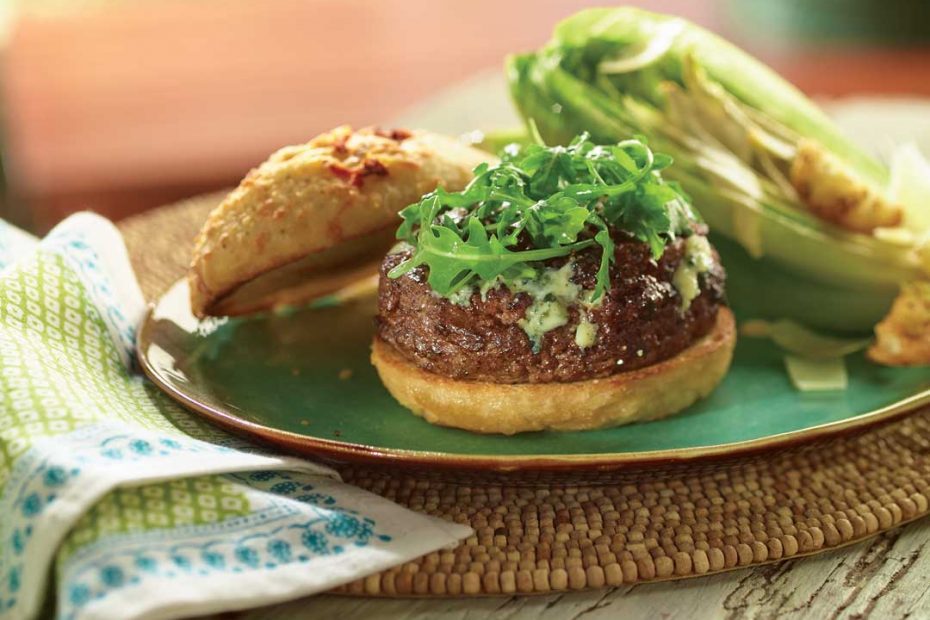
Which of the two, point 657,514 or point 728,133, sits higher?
point 728,133

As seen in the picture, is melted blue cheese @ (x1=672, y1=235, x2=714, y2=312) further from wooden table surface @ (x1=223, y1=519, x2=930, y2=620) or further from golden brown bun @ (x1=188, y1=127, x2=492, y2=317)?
wooden table surface @ (x1=223, y1=519, x2=930, y2=620)

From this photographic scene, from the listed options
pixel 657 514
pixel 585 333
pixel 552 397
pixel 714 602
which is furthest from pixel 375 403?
pixel 714 602

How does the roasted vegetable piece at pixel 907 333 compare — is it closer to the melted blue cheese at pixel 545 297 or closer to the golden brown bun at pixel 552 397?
the golden brown bun at pixel 552 397

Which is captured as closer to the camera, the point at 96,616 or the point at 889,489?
the point at 96,616

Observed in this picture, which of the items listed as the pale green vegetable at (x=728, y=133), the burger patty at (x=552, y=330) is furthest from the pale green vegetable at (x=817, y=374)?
the burger patty at (x=552, y=330)

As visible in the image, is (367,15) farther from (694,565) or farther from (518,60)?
(694,565)

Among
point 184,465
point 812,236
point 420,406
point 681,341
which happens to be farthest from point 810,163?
point 184,465

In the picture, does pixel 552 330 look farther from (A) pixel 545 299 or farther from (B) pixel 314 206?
(B) pixel 314 206
